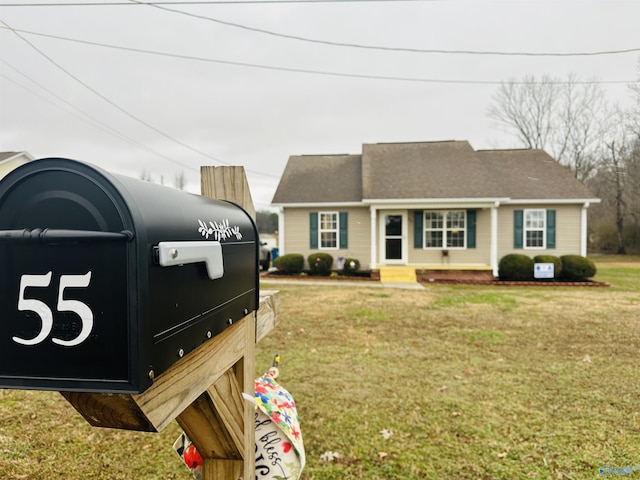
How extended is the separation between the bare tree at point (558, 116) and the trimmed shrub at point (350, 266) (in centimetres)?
783

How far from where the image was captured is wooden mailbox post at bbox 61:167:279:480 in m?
0.62

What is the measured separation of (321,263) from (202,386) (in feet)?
41.0

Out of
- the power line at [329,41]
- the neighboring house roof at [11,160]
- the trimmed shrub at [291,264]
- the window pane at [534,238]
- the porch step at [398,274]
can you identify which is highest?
the power line at [329,41]

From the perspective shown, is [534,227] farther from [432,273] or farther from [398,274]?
[398,274]

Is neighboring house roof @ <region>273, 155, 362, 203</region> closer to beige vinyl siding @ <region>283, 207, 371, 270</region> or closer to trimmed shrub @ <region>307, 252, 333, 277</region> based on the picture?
beige vinyl siding @ <region>283, 207, 371, 270</region>

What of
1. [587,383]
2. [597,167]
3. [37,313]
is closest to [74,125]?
[37,313]

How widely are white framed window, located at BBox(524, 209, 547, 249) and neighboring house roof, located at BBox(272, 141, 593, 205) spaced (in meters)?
0.56

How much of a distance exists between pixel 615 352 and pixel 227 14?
325 inches

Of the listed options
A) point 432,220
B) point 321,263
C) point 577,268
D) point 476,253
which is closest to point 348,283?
point 321,263

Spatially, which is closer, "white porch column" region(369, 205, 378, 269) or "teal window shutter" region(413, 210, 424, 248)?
"white porch column" region(369, 205, 378, 269)

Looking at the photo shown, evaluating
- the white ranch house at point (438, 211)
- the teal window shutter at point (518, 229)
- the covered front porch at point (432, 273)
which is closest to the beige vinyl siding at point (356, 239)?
the white ranch house at point (438, 211)

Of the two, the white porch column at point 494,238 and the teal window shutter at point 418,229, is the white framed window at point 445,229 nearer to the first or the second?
the teal window shutter at point 418,229

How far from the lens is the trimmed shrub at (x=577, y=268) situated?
461 inches

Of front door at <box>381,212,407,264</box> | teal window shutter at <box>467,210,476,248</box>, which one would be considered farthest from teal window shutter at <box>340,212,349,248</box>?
teal window shutter at <box>467,210,476,248</box>
